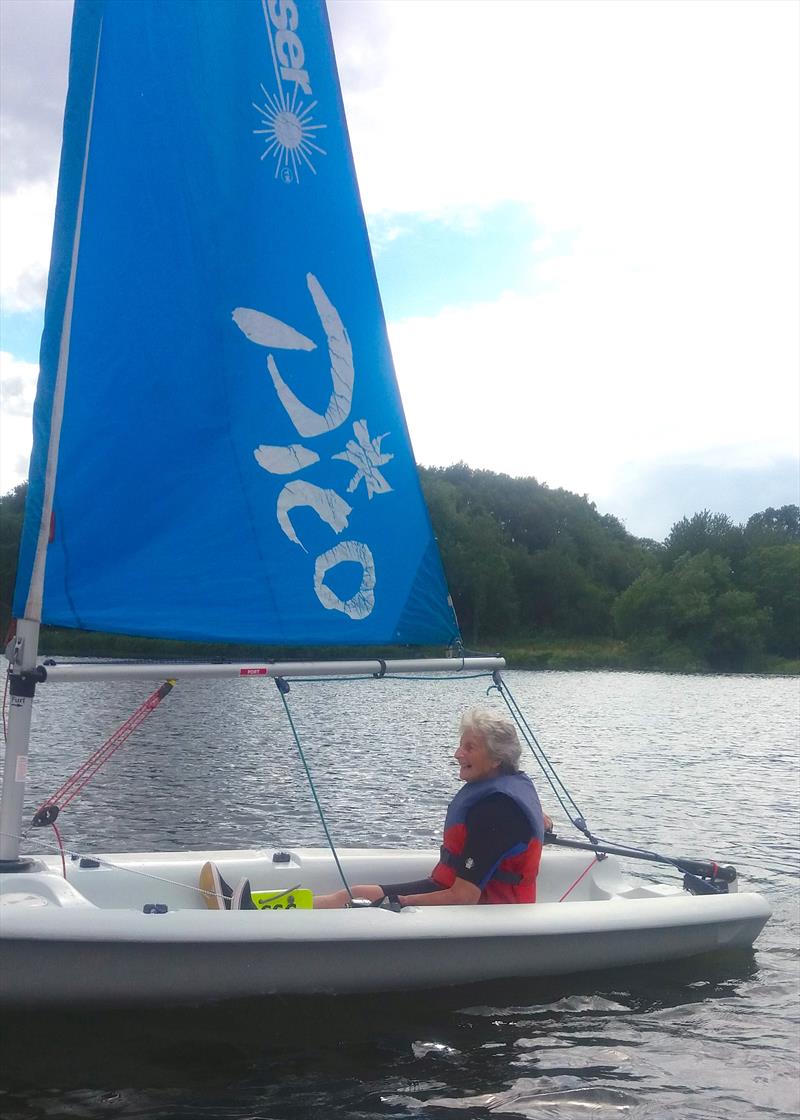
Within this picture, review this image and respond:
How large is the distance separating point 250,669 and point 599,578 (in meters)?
72.4

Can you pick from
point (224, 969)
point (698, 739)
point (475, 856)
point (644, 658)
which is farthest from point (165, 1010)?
point (644, 658)

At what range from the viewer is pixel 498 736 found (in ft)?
17.2

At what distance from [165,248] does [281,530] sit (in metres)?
1.39

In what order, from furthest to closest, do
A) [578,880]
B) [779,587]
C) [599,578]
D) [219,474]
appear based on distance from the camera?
[599,578]
[779,587]
[578,880]
[219,474]

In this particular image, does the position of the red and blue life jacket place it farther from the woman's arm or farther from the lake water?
the lake water

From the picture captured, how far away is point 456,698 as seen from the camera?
30.0m

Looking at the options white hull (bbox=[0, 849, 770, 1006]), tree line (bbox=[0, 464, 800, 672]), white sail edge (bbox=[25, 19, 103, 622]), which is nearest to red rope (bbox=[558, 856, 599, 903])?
white hull (bbox=[0, 849, 770, 1006])

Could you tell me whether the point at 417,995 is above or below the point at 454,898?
below

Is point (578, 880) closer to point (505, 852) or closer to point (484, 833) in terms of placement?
point (505, 852)

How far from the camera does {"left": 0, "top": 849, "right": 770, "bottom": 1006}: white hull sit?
4.43m

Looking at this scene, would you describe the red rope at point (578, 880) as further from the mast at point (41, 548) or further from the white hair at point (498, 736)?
the mast at point (41, 548)

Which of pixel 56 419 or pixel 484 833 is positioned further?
pixel 484 833

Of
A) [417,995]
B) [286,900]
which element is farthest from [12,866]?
[417,995]

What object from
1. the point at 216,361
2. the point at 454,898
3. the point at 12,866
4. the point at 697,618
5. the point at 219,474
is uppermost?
the point at 216,361
